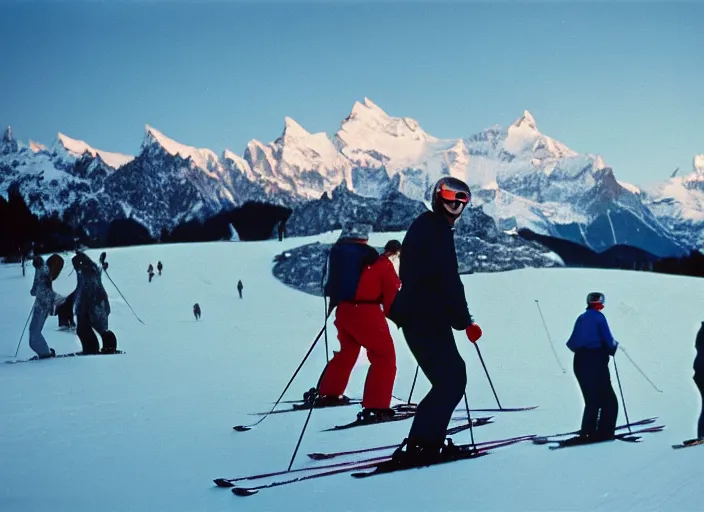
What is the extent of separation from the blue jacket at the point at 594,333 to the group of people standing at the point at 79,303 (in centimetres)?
735

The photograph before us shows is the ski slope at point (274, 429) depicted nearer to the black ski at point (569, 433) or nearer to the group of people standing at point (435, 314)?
the black ski at point (569, 433)

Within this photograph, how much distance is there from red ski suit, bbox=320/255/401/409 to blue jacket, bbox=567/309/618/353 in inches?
60.9

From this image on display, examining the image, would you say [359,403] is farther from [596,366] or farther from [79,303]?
[79,303]

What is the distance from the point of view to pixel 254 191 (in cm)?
15512

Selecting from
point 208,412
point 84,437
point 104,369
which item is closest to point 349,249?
point 208,412

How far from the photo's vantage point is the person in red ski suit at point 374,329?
5.70 m

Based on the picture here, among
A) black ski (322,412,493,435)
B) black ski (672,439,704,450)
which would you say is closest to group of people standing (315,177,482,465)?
black ski (322,412,493,435)

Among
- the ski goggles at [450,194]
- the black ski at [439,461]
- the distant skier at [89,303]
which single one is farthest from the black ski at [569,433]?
the distant skier at [89,303]

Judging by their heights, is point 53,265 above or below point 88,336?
above

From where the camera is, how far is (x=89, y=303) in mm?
10016

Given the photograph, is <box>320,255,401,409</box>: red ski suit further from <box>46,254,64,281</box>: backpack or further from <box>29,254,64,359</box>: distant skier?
<box>46,254,64,281</box>: backpack

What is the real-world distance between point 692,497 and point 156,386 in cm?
608

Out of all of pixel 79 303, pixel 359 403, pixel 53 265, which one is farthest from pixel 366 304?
pixel 53 265

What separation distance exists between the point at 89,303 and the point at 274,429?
5632mm
